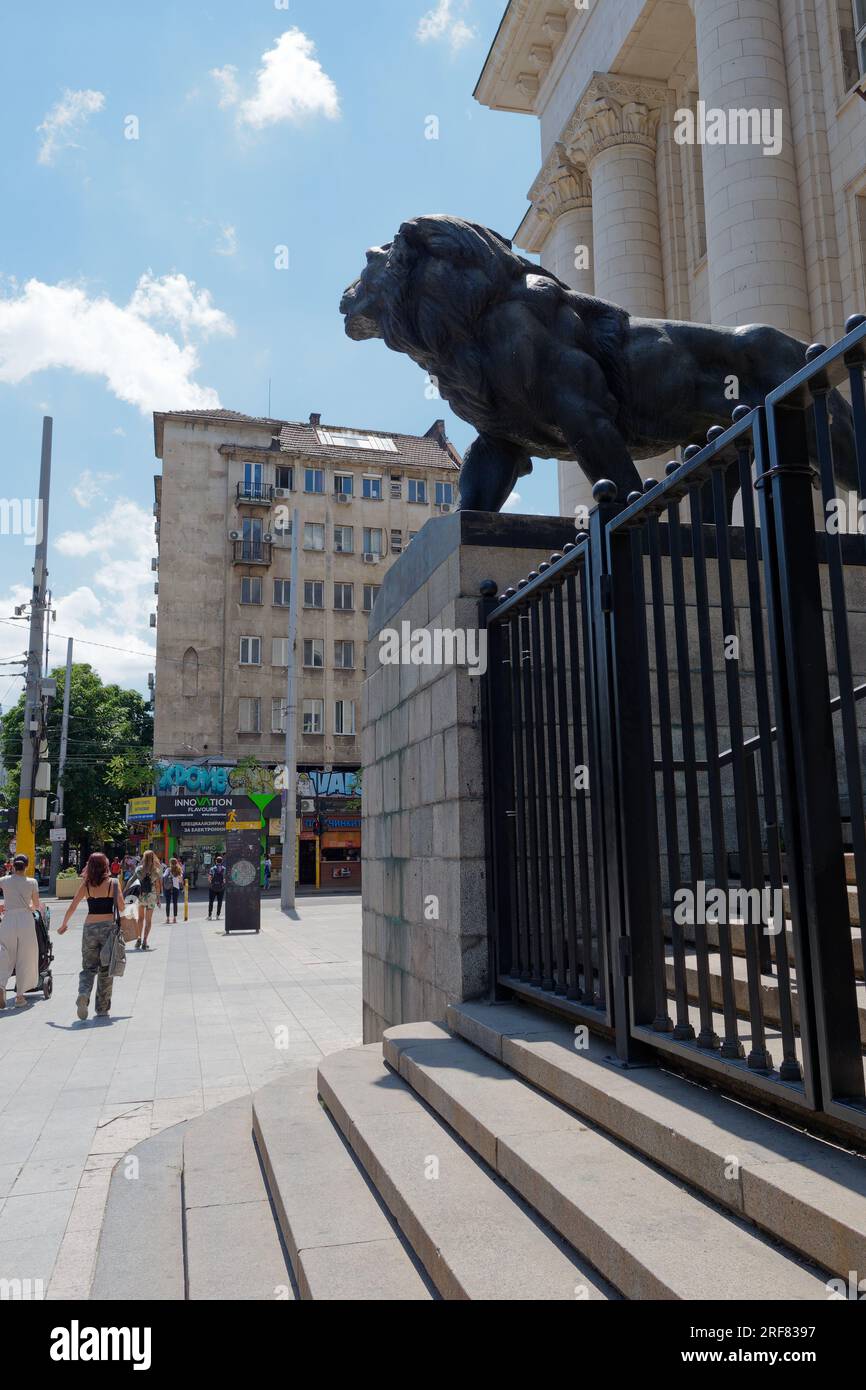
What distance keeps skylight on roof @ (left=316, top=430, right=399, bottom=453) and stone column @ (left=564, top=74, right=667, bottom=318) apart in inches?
1231

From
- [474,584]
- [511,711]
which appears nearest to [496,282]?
[474,584]

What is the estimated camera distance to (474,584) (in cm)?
545

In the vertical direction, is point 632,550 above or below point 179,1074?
above

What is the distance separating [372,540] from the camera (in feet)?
155

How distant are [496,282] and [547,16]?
19528mm

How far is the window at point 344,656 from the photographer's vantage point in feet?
147

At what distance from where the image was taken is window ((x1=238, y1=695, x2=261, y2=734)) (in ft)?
139

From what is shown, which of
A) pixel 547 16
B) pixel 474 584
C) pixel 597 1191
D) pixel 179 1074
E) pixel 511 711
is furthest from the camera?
pixel 547 16

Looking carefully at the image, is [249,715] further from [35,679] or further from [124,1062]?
[124,1062]

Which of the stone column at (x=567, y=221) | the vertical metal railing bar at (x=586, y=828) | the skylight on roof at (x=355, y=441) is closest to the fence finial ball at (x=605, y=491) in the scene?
the vertical metal railing bar at (x=586, y=828)

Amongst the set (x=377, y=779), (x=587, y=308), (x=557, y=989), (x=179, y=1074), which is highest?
(x=587, y=308)

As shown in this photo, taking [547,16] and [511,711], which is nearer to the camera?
[511,711]

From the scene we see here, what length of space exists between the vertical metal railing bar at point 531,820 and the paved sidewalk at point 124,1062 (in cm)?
230
